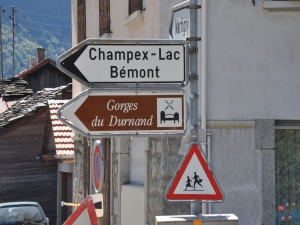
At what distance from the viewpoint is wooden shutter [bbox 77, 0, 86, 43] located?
17812 mm

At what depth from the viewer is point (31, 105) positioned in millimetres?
29062

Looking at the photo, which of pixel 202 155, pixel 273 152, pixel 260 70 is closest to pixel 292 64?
pixel 260 70

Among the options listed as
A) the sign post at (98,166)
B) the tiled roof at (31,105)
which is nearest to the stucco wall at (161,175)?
the sign post at (98,166)

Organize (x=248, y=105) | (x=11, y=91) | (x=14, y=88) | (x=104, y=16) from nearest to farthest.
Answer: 1. (x=248, y=105)
2. (x=104, y=16)
3. (x=11, y=91)
4. (x=14, y=88)

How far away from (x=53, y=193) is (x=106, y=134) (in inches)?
862

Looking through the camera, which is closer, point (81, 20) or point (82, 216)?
point (82, 216)

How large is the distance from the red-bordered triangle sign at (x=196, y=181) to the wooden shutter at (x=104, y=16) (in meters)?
8.85

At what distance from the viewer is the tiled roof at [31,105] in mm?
27547

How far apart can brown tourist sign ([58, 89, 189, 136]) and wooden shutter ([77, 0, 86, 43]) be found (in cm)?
1160

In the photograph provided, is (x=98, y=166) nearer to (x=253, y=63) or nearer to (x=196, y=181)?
(x=196, y=181)

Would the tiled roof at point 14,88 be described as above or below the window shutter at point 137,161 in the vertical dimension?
above

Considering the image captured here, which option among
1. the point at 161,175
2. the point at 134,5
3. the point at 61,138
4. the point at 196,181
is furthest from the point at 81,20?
the point at 196,181

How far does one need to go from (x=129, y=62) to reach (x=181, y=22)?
0.90 m

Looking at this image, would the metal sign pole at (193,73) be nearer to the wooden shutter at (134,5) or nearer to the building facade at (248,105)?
the building facade at (248,105)
